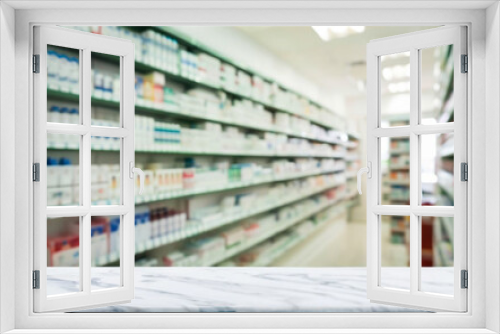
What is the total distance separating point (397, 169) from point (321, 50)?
4.11 m

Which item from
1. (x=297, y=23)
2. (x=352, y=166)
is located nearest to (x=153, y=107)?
(x=297, y=23)

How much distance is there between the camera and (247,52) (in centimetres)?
552

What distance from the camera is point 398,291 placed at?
62.3 inches

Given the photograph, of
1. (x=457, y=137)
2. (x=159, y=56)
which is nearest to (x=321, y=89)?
(x=159, y=56)

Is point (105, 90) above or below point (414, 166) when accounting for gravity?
above

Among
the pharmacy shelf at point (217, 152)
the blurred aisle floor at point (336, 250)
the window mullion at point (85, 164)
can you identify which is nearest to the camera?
the window mullion at point (85, 164)

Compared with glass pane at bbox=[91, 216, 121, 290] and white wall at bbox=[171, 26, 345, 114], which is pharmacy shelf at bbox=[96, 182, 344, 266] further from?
white wall at bbox=[171, 26, 345, 114]

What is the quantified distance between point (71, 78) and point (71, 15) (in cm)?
116

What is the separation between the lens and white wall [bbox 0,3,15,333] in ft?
4.62

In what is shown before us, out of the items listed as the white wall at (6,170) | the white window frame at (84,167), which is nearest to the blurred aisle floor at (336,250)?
the white window frame at (84,167)

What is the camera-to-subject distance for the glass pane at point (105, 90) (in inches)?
108

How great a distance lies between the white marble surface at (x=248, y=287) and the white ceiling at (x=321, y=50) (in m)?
3.92

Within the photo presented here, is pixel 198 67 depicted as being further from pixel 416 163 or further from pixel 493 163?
pixel 493 163

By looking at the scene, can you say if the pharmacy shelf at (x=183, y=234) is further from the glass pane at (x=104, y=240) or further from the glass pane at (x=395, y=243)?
the glass pane at (x=395, y=243)
